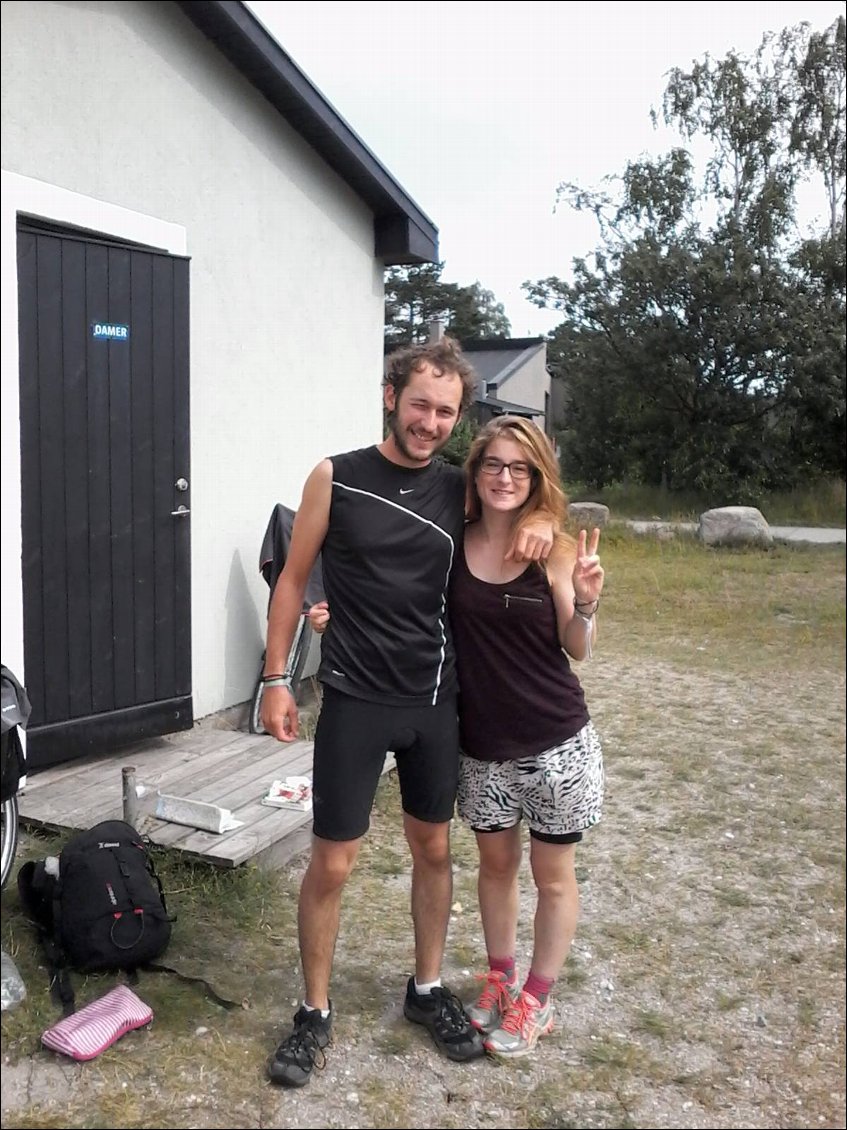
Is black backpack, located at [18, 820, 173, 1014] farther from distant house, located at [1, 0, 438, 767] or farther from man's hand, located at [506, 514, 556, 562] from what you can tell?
man's hand, located at [506, 514, 556, 562]

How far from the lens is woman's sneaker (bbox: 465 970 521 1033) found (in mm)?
2293

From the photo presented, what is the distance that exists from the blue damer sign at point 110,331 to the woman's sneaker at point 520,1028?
101 inches

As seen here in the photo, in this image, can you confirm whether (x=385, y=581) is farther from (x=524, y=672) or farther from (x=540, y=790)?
(x=540, y=790)

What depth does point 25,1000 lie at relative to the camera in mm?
2270

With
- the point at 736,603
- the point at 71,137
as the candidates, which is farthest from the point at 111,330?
the point at 736,603

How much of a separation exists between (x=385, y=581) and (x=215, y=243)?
8.72ft

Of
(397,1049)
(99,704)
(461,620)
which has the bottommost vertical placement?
(397,1049)

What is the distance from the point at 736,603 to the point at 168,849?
636cm

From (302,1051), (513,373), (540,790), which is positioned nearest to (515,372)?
(513,373)

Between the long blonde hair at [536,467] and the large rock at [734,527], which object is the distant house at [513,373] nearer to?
the long blonde hair at [536,467]

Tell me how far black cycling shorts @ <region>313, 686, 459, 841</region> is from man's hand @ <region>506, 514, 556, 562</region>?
346mm

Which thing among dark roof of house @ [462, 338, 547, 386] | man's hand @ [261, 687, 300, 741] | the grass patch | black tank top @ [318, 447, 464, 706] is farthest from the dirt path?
dark roof of house @ [462, 338, 547, 386]

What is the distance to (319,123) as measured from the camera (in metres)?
4.38

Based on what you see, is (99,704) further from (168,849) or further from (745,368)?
(745,368)
